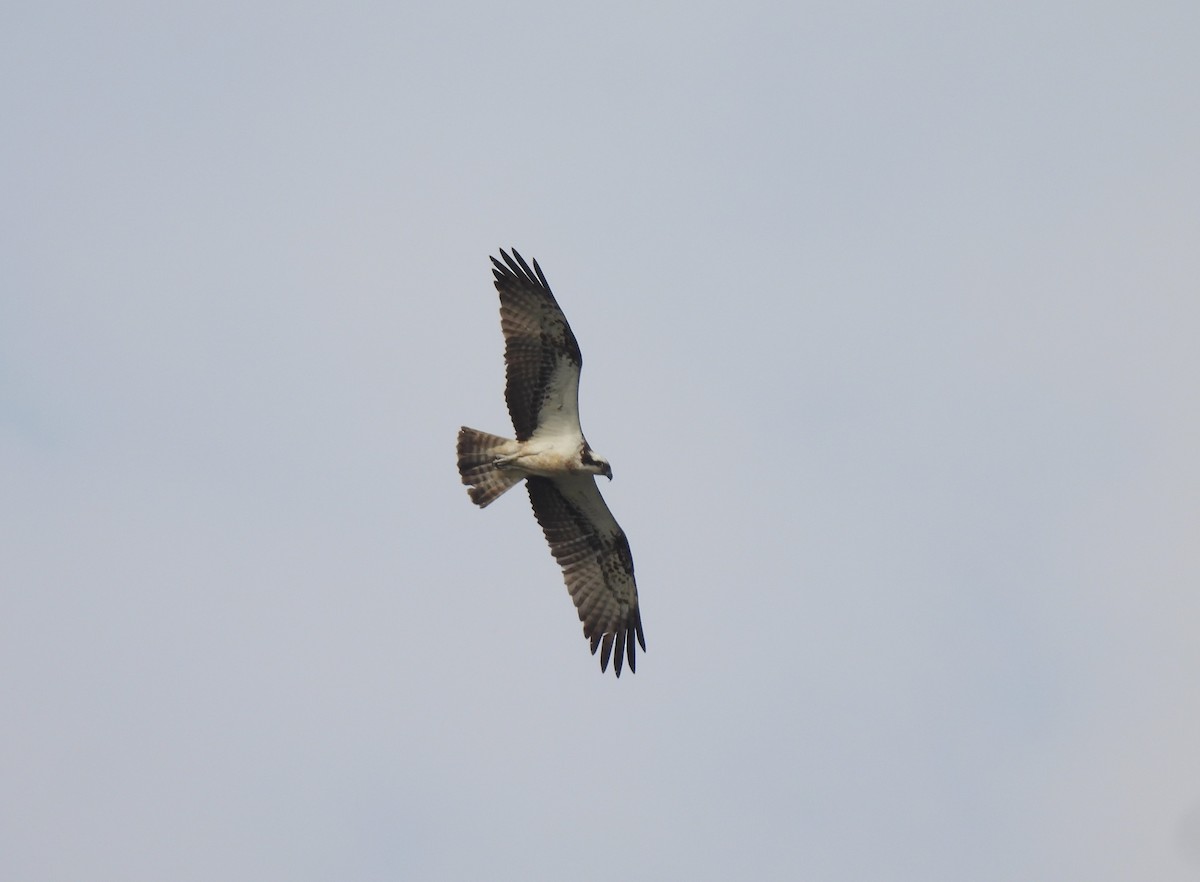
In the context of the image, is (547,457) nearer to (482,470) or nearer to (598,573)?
(482,470)

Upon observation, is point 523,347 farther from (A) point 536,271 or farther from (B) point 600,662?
(B) point 600,662

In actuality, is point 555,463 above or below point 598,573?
above

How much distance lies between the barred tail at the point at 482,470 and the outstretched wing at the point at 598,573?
616 mm

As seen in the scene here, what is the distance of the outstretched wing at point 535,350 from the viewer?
16922mm

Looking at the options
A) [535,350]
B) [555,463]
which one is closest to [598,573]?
[555,463]

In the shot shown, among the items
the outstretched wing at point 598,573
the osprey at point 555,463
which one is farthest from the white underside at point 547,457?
the outstretched wing at point 598,573

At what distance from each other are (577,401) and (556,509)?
4.78 ft

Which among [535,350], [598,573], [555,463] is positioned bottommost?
[598,573]

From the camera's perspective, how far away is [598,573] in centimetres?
1830

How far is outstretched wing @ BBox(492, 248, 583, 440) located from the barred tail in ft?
1.72

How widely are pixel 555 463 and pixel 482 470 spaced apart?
2.68 feet

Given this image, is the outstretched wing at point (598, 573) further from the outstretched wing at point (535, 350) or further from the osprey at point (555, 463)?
the outstretched wing at point (535, 350)

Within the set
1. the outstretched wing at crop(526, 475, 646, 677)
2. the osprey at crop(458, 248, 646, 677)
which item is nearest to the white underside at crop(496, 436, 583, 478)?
the osprey at crop(458, 248, 646, 677)

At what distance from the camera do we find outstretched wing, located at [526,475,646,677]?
714 inches
